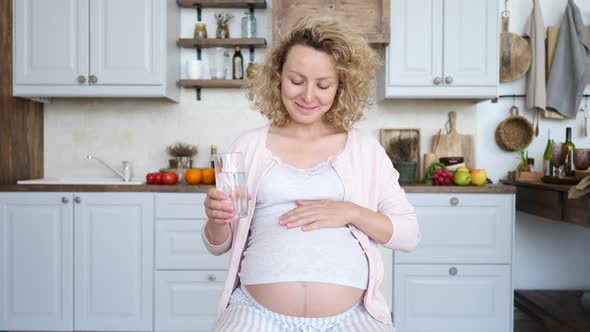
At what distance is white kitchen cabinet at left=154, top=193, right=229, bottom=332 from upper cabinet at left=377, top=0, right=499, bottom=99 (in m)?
1.42

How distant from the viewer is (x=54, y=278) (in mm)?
2730

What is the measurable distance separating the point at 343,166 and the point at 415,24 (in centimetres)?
192

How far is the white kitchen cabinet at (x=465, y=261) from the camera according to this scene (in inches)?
106

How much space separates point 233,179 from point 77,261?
2.07 meters

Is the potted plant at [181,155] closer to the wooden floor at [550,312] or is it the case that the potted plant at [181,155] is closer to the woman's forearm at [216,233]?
the woman's forearm at [216,233]

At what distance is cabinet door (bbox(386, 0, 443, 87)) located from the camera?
2.88 meters

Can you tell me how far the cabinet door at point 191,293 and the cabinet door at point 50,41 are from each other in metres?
1.35

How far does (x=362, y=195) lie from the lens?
1281mm

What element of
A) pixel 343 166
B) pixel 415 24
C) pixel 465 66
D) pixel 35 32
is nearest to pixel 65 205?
pixel 35 32

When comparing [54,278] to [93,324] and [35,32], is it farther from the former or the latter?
[35,32]

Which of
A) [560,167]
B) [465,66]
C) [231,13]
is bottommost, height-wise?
[560,167]

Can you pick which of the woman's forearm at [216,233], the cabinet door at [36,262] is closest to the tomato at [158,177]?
the cabinet door at [36,262]

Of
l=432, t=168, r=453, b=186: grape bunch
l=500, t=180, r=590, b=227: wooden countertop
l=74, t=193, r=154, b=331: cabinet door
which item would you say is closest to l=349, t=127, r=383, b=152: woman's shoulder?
l=500, t=180, r=590, b=227: wooden countertop

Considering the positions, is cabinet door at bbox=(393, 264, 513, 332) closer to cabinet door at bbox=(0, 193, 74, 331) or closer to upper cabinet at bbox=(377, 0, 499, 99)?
upper cabinet at bbox=(377, 0, 499, 99)
